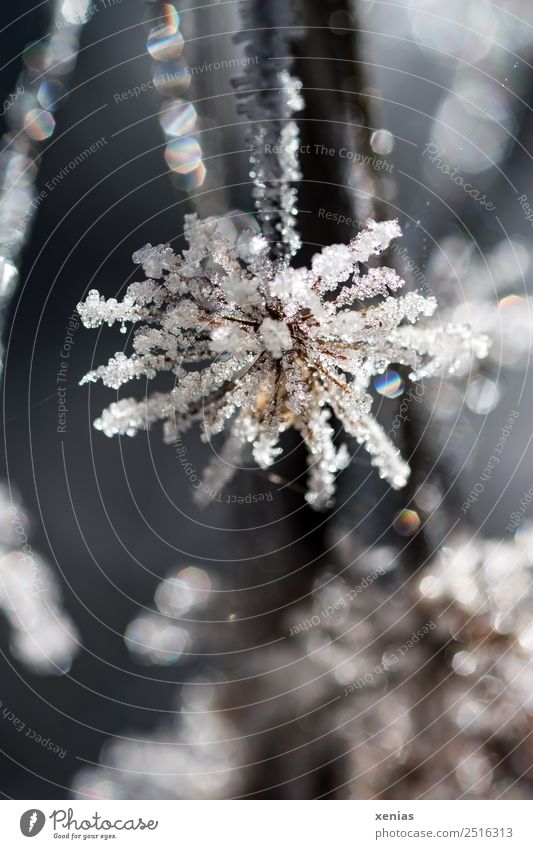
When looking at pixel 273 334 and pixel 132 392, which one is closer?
pixel 273 334

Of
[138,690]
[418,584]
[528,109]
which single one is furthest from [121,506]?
[528,109]

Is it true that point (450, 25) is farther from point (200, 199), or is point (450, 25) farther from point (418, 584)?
point (418, 584)

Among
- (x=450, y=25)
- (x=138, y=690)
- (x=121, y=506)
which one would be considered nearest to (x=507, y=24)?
(x=450, y=25)

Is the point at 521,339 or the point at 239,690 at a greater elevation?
the point at 521,339

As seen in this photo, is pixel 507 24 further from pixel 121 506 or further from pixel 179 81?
pixel 121 506

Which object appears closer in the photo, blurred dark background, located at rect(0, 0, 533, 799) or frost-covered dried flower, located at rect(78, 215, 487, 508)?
frost-covered dried flower, located at rect(78, 215, 487, 508)

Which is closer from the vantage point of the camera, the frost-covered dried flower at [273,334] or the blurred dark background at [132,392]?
the frost-covered dried flower at [273,334]
